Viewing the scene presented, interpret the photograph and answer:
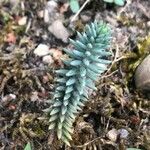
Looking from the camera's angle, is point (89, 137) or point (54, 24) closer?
point (89, 137)

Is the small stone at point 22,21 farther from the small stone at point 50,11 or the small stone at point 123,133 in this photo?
the small stone at point 123,133

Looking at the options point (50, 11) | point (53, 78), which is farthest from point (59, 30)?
point (53, 78)

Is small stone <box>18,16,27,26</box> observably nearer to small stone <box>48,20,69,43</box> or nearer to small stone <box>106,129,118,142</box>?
small stone <box>48,20,69,43</box>

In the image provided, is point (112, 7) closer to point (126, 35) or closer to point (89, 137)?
point (126, 35)

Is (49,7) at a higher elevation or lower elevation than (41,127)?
higher

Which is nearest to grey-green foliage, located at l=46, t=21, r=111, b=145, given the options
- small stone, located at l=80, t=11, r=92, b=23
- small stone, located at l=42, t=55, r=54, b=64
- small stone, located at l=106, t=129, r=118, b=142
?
small stone, located at l=106, t=129, r=118, b=142

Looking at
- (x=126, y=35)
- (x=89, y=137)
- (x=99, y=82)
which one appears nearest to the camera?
(x=89, y=137)

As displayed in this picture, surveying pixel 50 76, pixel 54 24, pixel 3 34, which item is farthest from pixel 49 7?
pixel 50 76

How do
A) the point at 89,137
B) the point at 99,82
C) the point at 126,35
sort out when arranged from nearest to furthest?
1. the point at 89,137
2. the point at 99,82
3. the point at 126,35

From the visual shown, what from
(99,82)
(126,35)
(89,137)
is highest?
(126,35)
